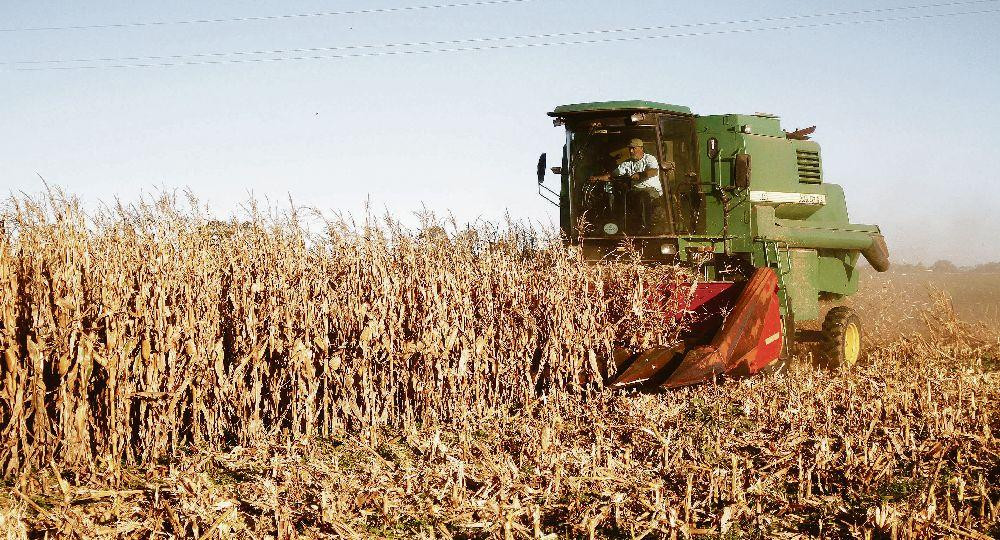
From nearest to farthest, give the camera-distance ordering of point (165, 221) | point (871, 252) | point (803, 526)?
point (803, 526)
point (165, 221)
point (871, 252)

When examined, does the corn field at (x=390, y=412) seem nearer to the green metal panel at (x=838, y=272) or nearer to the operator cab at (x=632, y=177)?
the operator cab at (x=632, y=177)

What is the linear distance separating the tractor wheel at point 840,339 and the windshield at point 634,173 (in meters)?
1.89

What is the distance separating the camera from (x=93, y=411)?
5062mm

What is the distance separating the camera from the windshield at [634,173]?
8578 mm

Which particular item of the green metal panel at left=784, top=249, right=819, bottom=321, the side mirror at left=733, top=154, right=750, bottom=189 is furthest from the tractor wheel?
the side mirror at left=733, top=154, right=750, bottom=189

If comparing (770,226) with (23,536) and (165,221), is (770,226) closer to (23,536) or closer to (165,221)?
(165,221)

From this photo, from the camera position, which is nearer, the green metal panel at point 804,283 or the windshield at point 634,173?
the windshield at point 634,173

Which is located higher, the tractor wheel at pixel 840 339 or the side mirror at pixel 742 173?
the side mirror at pixel 742 173

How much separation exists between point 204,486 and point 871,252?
9.37m

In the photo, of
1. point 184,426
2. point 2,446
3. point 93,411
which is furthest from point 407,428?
point 2,446

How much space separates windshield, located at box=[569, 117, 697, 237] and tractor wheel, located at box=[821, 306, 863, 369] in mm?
1886

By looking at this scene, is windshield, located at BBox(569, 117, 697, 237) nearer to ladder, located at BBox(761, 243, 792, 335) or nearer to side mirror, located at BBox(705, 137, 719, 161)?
side mirror, located at BBox(705, 137, 719, 161)

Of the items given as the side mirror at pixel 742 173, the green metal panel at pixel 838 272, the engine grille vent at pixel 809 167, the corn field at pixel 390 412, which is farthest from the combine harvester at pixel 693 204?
the corn field at pixel 390 412

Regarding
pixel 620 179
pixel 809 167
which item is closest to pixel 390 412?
pixel 620 179
